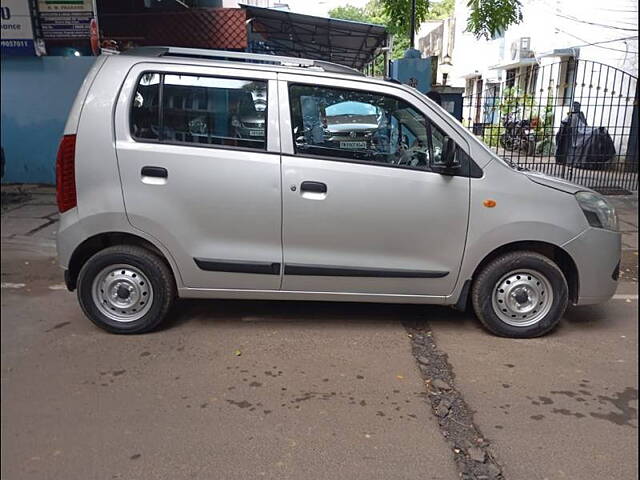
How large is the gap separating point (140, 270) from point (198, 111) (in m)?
1.20

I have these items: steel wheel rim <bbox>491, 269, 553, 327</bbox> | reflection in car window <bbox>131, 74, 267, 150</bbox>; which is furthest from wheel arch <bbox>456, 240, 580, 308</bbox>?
reflection in car window <bbox>131, 74, 267, 150</bbox>

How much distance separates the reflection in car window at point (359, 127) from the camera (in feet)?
11.6

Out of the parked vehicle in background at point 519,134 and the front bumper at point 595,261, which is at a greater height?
the parked vehicle in background at point 519,134

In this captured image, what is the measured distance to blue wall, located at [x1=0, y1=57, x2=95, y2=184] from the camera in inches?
342

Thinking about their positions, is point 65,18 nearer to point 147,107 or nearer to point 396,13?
point 396,13

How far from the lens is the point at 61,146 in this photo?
3.51m

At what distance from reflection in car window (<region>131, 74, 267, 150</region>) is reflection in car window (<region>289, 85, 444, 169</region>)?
295 millimetres

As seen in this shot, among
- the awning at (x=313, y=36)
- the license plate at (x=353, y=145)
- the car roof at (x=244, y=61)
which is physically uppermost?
the awning at (x=313, y=36)

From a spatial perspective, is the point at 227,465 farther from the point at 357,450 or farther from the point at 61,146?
the point at 61,146

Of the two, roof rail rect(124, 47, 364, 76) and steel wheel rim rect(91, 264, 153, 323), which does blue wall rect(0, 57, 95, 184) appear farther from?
steel wheel rim rect(91, 264, 153, 323)

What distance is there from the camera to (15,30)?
329 inches

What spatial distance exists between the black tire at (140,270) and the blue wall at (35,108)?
621cm

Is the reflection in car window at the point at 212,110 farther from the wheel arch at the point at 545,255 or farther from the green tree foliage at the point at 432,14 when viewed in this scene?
the green tree foliage at the point at 432,14

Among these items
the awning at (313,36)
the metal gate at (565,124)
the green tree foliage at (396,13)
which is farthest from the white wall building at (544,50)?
the awning at (313,36)
